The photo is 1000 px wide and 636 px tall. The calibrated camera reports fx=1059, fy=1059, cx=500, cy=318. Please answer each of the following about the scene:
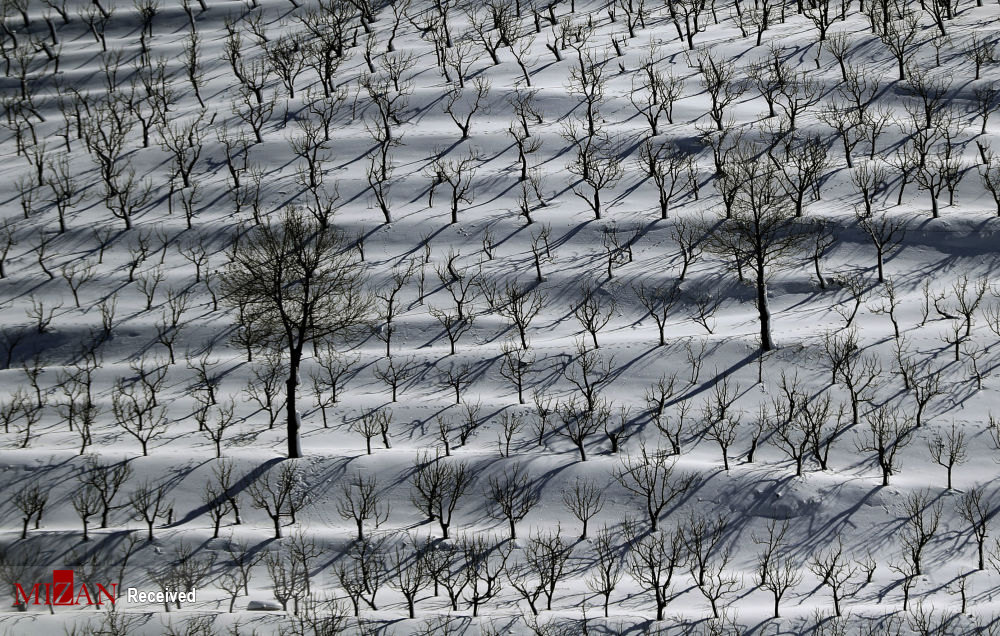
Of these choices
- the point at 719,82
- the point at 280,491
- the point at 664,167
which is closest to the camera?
the point at 280,491

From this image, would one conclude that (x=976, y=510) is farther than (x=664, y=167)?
No

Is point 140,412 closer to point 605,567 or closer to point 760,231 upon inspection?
point 605,567

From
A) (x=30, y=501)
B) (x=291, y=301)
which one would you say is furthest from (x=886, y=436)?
(x=30, y=501)

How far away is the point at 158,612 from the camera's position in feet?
106

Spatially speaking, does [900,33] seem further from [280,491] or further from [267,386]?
[280,491]

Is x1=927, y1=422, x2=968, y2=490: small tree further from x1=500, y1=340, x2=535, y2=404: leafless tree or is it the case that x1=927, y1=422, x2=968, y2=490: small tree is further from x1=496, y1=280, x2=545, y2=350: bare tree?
x1=496, y1=280, x2=545, y2=350: bare tree

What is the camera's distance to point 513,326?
154 feet

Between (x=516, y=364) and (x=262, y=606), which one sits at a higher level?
(x=516, y=364)

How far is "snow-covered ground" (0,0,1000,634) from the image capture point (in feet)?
115

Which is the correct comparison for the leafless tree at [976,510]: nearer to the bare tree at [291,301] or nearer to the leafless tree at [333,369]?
the bare tree at [291,301]

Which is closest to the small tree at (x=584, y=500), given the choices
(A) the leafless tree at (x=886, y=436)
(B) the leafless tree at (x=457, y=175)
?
(A) the leafless tree at (x=886, y=436)

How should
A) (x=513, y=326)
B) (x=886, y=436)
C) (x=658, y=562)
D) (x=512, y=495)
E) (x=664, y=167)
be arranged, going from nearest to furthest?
(x=658, y=562) < (x=512, y=495) < (x=886, y=436) < (x=513, y=326) < (x=664, y=167)

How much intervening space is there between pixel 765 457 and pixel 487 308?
1468 centimetres

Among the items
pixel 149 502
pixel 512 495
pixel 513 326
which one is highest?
pixel 513 326
